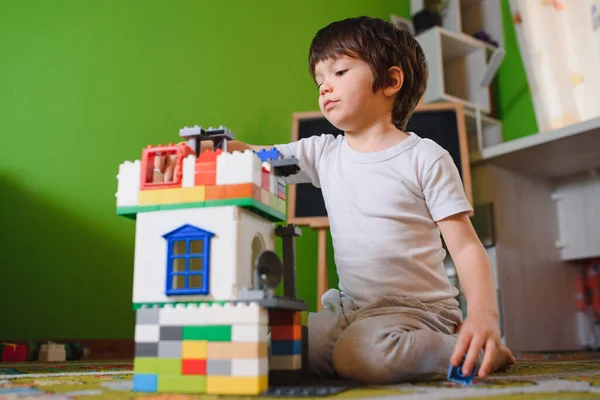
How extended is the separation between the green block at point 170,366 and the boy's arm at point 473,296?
0.94 ft

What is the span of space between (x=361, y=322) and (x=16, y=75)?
1.29 meters

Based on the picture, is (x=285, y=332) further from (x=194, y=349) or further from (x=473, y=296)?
(x=473, y=296)

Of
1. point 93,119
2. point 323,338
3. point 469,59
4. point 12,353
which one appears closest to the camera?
point 323,338

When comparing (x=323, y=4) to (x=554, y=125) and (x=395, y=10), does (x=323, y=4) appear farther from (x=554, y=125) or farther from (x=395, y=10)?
(x=554, y=125)

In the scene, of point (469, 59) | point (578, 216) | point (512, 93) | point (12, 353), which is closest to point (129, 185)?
point (12, 353)

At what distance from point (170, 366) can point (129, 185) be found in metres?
0.20

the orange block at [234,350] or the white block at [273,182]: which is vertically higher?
the white block at [273,182]

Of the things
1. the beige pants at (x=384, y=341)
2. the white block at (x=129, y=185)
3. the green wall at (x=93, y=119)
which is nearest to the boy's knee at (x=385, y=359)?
the beige pants at (x=384, y=341)

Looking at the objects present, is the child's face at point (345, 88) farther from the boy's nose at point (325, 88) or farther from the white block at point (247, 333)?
the white block at point (247, 333)

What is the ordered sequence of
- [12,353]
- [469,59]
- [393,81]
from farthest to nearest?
1. [469,59]
2. [12,353]
3. [393,81]

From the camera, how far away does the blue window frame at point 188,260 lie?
1.96 ft

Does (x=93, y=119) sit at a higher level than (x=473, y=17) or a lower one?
lower

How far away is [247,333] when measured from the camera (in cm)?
57

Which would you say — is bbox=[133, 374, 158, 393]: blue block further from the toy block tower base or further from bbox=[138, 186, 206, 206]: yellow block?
bbox=[138, 186, 206, 206]: yellow block
